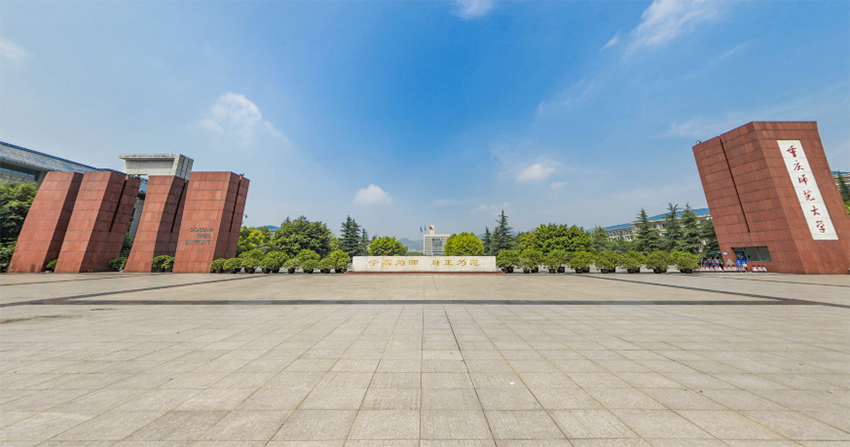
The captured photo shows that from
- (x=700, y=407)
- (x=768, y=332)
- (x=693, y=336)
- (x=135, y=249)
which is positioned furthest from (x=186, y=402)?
(x=135, y=249)

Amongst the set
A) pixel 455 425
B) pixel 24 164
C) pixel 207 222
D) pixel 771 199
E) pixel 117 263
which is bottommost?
pixel 455 425

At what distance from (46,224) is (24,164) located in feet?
96.2

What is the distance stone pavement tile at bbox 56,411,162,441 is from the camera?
262 cm

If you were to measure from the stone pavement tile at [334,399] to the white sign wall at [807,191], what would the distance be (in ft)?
124

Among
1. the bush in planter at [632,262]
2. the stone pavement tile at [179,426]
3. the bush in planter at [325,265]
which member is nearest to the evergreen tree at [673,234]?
the bush in planter at [632,262]

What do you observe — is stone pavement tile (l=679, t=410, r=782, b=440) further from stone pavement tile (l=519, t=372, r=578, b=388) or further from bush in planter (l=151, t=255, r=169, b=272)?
bush in planter (l=151, t=255, r=169, b=272)

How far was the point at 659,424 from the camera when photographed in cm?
282

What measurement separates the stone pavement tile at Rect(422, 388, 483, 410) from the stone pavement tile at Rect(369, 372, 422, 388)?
0.28 meters

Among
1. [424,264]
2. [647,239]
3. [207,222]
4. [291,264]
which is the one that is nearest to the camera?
[207,222]

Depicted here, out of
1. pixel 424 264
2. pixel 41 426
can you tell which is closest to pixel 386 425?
pixel 41 426

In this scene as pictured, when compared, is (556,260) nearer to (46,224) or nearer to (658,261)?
(658,261)

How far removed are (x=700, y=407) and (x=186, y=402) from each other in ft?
20.2

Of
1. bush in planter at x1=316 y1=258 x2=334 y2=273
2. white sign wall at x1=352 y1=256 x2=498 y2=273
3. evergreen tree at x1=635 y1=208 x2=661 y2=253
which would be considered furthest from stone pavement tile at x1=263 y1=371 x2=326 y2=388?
evergreen tree at x1=635 y1=208 x2=661 y2=253

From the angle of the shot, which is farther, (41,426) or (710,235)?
(710,235)
